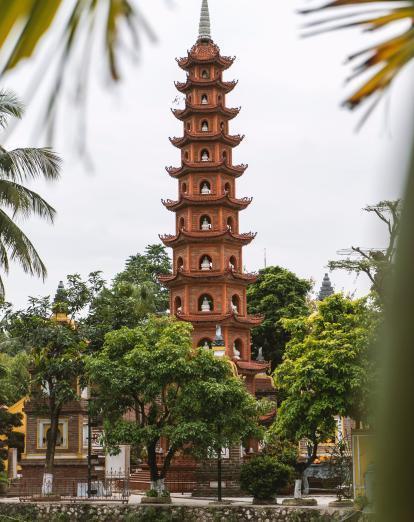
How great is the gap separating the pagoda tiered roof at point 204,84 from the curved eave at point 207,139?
5.82ft

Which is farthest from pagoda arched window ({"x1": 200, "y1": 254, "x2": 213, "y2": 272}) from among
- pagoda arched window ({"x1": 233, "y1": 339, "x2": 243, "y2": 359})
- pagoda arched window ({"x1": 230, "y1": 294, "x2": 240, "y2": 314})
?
pagoda arched window ({"x1": 233, "y1": 339, "x2": 243, "y2": 359})

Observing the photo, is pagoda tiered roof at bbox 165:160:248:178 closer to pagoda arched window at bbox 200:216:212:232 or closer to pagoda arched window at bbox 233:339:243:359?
pagoda arched window at bbox 200:216:212:232

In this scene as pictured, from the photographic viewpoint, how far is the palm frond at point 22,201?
486 inches

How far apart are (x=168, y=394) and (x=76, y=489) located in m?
5.65

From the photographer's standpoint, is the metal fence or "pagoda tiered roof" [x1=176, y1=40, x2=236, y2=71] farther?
"pagoda tiered roof" [x1=176, y1=40, x2=236, y2=71]

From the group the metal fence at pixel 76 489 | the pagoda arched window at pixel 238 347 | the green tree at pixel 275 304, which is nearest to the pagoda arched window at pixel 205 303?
the pagoda arched window at pixel 238 347

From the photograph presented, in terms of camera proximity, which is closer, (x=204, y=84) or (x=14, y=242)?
(x=14, y=242)

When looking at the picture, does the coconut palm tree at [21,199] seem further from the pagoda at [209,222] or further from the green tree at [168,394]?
the pagoda at [209,222]

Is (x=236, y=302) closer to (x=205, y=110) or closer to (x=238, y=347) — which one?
(x=238, y=347)

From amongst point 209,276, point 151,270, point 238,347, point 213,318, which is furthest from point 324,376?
point 151,270

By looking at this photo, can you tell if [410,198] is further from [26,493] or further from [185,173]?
[185,173]

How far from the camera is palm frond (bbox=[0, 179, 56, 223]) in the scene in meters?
12.4

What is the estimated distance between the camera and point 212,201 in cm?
3055

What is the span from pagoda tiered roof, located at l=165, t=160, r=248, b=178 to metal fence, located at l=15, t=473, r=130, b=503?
33.8ft
